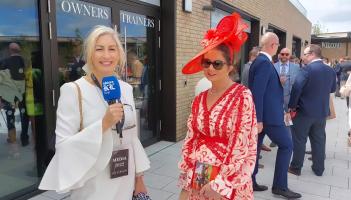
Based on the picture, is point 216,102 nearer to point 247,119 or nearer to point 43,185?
point 247,119

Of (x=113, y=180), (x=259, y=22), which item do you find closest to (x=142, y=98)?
(x=113, y=180)

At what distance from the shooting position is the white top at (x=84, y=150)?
5.68ft

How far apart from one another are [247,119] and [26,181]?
3.09m

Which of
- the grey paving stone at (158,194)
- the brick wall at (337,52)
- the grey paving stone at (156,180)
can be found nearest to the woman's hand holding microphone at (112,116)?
the grey paving stone at (158,194)

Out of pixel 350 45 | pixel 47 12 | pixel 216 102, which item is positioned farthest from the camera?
pixel 350 45

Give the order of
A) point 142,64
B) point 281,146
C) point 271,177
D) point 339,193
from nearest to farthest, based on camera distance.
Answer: point 281,146
point 339,193
point 271,177
point 142,64

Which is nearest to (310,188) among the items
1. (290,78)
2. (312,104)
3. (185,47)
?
(312,104)

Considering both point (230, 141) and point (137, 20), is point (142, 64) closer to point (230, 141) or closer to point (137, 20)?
point (137, 20)

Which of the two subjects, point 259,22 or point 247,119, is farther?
point 259,22

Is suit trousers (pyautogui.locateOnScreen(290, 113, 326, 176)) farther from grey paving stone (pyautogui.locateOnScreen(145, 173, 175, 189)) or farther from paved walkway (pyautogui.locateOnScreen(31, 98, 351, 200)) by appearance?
grey paving stone (pyautogui.locateOnScreen(145, 173, 175, 189))

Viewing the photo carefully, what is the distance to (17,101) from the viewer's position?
378cm

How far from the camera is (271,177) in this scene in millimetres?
4562

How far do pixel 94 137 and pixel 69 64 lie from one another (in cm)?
272

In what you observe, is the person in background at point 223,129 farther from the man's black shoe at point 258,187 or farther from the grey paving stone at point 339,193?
the grey paving stone at point 339,193
